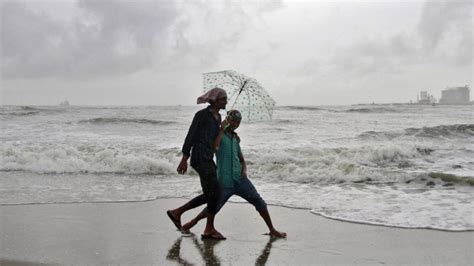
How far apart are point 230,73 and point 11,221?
352 cm

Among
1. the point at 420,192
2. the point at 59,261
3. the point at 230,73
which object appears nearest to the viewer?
the point at 59,261

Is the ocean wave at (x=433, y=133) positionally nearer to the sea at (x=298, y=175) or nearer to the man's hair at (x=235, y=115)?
the sea at (x=298, y=175)

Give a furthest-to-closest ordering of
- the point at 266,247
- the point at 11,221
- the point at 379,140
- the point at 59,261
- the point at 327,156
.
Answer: the point at 379,140 < the point at 327,156 < the point at 11,221 < the point at 266,247 < the point at 59,261

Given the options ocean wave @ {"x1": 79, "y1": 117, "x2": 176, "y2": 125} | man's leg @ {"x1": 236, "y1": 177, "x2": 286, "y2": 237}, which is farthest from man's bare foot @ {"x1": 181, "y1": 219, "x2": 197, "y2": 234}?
ocean wave @ {"x1": 79, "y1": 117, "x2": 176, "y2": 125}

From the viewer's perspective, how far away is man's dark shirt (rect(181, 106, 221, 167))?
503 cm

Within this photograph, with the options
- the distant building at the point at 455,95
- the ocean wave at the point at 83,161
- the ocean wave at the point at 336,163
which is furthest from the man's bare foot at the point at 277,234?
the distant building at the point at 455,95

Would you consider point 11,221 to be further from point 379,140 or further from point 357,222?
point 379,140

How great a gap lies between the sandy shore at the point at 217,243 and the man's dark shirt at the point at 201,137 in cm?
96

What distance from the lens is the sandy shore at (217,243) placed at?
4527 millimetres

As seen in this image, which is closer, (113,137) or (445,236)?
(445,236)

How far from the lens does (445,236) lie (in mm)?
5586

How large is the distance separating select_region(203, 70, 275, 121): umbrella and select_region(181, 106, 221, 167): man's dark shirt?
1.78 feet

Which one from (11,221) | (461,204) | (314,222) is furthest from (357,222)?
(11,221)

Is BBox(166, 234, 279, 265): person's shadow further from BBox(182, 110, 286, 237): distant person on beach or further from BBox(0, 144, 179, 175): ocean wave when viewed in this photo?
BBox(0, 144, 179, 175): ocean wave
